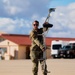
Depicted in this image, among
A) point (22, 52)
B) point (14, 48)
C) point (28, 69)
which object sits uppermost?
point (14, 48)

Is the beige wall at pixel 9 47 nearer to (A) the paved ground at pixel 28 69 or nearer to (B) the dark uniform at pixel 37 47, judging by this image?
(A) the paved ground at pixel 28 69

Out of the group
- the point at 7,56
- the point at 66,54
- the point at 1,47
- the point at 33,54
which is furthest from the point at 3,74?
the point at 1,47

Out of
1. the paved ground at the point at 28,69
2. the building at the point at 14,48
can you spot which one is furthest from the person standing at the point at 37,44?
the building at the point at 14,48

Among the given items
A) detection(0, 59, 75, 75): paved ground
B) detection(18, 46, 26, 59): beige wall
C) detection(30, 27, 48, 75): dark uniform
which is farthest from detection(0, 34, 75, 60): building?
detection(30, 27, 48, 75): dark uniform

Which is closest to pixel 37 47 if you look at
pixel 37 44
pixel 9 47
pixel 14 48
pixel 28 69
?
pixel 37 44

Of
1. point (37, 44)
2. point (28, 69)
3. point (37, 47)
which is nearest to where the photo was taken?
point (37, 44)

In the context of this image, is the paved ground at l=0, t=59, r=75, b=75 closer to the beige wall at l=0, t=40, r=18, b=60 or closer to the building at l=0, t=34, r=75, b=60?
the building at l=0, t=34, r=75, b=60

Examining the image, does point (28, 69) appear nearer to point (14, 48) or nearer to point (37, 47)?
point (37, 47)

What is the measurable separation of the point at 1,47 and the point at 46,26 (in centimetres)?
4411

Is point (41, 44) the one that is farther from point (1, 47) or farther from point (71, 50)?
point (1, 47)

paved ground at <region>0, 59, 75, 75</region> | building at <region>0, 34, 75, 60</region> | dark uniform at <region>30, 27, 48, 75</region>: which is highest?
building at <region>0, 34, 75, 60</region>

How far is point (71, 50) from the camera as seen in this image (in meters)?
44.6

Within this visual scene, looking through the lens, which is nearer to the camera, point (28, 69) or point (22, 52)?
point (28, 69)

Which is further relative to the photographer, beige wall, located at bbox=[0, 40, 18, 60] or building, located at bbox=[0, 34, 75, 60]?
beige wall, located at bbox=[0, 40, 18, 60]
